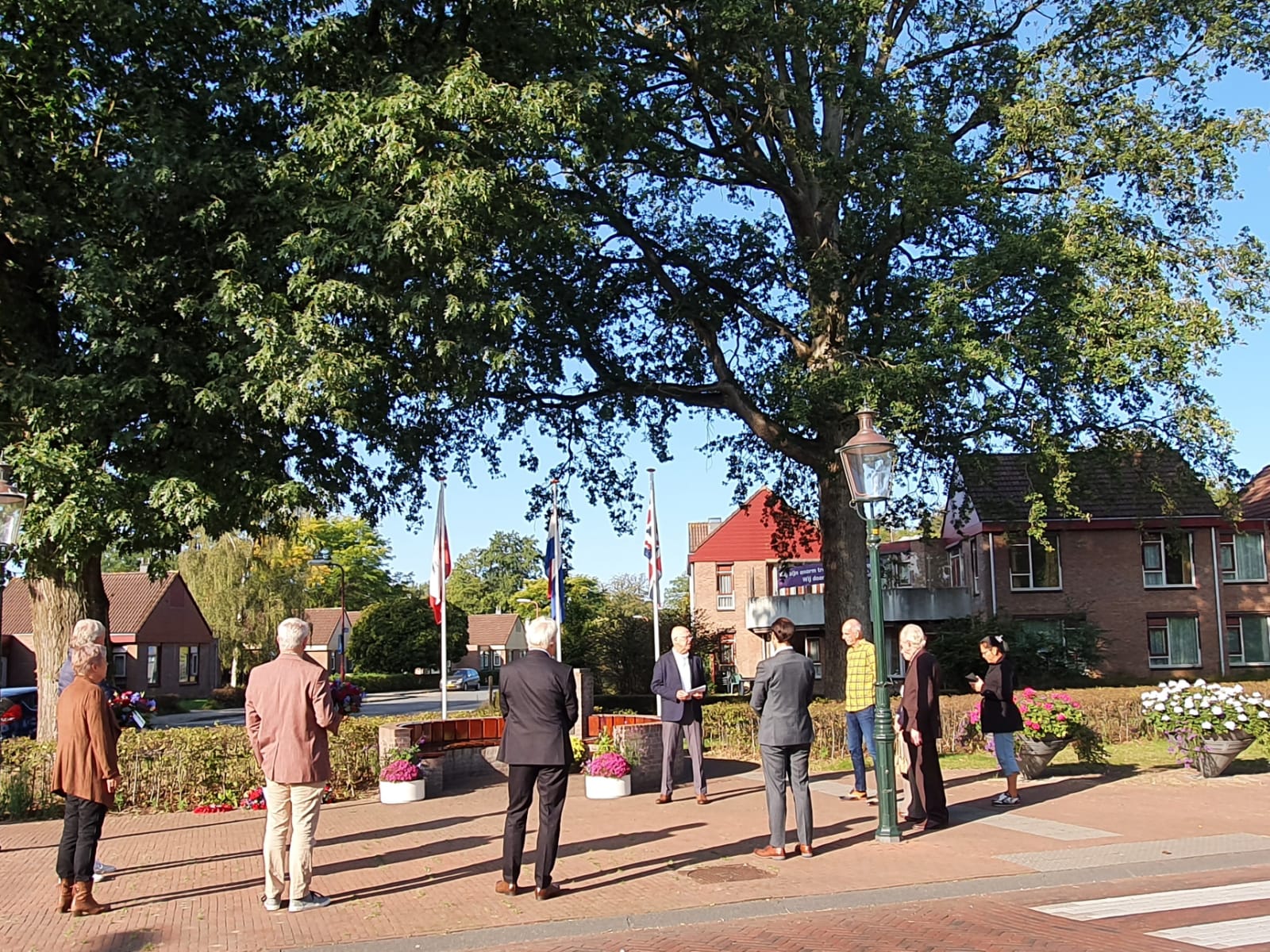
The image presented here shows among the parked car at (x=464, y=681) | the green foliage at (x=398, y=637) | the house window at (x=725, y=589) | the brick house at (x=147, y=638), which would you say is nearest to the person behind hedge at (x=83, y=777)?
the brick house at (x=147, y=638)

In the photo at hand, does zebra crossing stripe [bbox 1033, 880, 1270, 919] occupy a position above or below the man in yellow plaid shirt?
below

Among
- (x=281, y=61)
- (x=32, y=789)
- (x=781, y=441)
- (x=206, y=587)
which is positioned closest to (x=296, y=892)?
(x=32, y=789)

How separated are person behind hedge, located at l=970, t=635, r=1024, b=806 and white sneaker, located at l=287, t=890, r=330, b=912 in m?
7.21

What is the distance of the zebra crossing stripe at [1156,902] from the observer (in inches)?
295

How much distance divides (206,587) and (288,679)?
44514 millimetres

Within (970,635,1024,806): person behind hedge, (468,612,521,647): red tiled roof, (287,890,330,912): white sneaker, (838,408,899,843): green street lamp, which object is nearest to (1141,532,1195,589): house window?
(970,635,1024,806): person behind hedge

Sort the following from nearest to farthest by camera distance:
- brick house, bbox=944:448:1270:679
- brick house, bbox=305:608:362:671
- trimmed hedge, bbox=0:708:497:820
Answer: trimmed hedge, bbox=0:708:497:820 → brick house, bbox=944:448:1270:679 → brick house, bbox=305:608:362:671

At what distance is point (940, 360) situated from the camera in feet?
55.6

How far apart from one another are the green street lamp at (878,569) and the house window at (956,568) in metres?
32.7

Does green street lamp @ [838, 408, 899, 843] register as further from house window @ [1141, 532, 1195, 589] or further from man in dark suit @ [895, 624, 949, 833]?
house window @ [1141, 532, 1195, 589]

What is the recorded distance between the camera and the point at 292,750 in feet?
25.0

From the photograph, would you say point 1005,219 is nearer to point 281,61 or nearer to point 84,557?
point 281,61

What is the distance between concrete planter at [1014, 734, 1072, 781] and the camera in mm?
13477

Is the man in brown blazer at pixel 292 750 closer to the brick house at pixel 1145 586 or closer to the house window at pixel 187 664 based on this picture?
the brick house at pixel 1145 586
